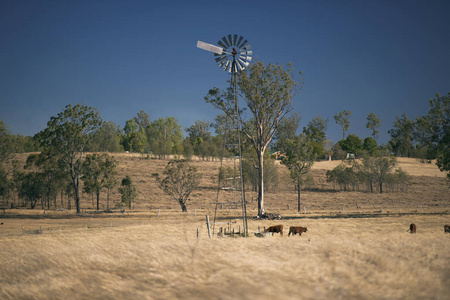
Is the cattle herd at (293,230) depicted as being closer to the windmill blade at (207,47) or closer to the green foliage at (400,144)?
the windmill blade at (207,47)

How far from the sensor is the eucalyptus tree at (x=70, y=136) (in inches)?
2319

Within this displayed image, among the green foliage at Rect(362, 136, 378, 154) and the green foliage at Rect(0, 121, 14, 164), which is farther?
the green foliage at Rect(362, 136, 378, 154)

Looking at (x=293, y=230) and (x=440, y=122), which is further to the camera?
(x=440, y=122)

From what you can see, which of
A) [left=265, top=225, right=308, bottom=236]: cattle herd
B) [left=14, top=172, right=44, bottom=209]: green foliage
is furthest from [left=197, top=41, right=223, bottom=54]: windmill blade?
[left=14, top=172, right=44, bottom=209]: green foliage

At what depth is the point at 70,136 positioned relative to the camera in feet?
194

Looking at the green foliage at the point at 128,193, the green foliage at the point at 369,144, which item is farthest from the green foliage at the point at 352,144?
the green foliage at the point at 128,193

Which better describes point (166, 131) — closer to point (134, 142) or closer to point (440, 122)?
point (134, 142)

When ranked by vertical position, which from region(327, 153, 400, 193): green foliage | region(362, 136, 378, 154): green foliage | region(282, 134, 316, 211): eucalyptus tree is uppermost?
region(362, 136, 378, 154): green foliage

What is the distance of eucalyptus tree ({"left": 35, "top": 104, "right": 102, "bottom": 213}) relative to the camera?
58.9 meters

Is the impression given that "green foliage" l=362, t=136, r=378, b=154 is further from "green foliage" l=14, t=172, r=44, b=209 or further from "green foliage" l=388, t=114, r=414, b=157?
"green foliage" l=14, t=172, r=44, b=209

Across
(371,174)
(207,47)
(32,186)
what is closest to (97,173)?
(32,186)

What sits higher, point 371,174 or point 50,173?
point 50,173

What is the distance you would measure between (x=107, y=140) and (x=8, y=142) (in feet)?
236

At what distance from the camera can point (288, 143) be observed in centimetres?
6047
